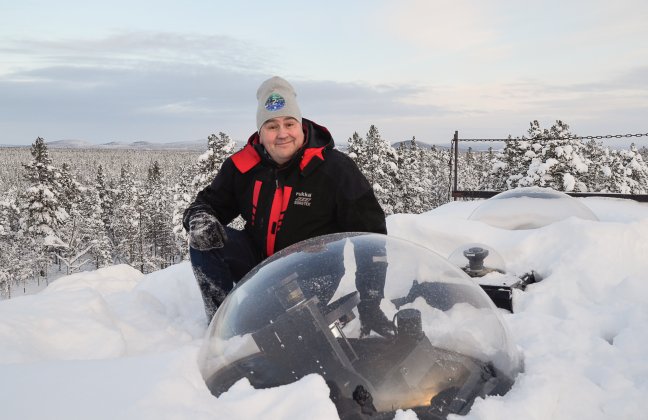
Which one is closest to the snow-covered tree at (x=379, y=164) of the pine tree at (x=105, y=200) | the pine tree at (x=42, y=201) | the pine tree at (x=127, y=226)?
the pine tree at (x=42, y=201)

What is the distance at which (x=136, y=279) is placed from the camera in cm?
572

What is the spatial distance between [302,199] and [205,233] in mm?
722

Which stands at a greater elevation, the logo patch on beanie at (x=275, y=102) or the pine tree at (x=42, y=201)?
the logo patch on beanie at (x=275, y=102)

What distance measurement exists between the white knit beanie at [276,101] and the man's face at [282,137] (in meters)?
0.05

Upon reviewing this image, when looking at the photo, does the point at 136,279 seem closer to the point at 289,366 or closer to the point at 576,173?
the point at 289,366

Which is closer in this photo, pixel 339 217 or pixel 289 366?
pixel 289 366

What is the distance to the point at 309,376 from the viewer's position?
177 centimetres

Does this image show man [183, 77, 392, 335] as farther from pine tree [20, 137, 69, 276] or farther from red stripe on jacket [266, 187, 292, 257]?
pine tree [20, 137, 69, 276]

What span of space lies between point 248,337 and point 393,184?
34327 millimetres

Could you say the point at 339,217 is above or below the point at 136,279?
above

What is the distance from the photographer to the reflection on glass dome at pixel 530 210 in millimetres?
6305

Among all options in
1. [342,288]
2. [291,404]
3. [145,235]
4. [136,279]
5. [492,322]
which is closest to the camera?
[291,404]

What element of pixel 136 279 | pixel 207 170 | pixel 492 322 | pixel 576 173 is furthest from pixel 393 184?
pixel 492 322

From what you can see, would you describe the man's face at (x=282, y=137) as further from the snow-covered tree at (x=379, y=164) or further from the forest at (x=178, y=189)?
the snow-covered tree at (x=379, y=164)
